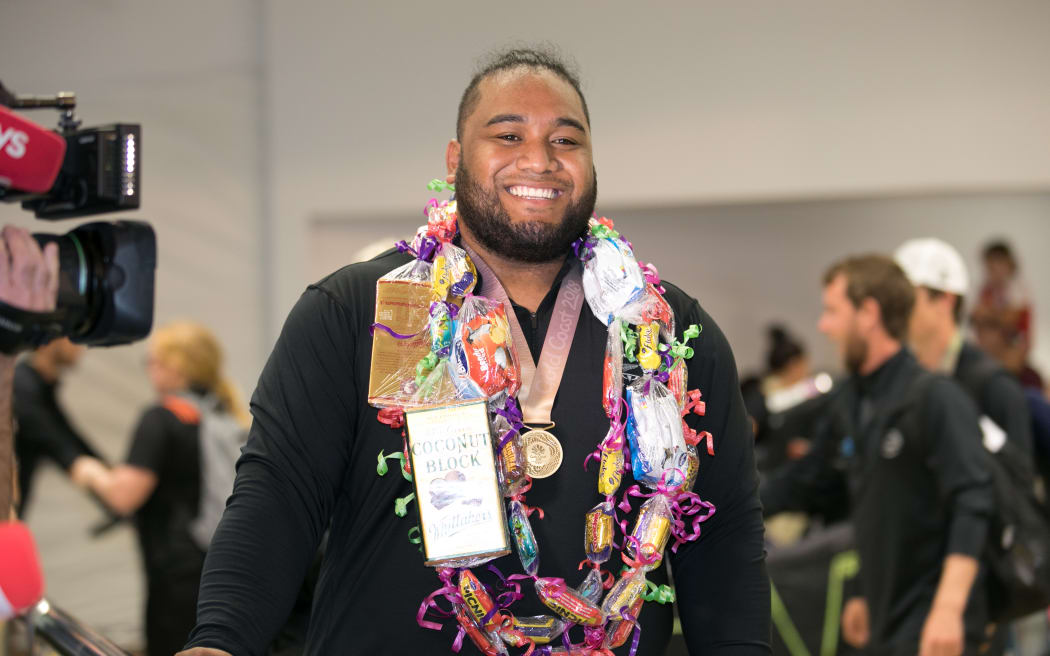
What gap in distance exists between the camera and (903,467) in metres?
3.48

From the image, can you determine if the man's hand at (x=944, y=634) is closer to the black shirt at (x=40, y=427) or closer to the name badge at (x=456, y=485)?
the name badge at (x=456, y=485)

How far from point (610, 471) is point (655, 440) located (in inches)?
3.9

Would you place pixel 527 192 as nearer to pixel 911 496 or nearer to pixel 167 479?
pixel 911 496

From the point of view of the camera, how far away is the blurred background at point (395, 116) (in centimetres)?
595

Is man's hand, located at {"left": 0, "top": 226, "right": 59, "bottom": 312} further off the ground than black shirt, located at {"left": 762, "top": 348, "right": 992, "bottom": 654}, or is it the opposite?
man's hand, located at {"left": 0, "top": 226, "right": 59, "bottom": 312}

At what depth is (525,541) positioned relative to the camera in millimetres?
1856

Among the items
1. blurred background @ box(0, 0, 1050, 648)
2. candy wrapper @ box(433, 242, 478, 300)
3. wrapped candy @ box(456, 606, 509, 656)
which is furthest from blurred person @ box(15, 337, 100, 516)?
wrapped candy @ box(456, 606, 509, 656)

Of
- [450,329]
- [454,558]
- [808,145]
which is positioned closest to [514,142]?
[450,329]

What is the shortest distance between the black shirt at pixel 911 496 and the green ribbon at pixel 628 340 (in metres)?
1.69

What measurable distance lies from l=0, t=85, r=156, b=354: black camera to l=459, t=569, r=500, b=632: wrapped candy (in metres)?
0.65

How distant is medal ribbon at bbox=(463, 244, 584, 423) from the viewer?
77.0 inches

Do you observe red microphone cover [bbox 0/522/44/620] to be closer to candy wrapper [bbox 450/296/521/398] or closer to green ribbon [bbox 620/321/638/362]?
candy wrapper [bbox 450/296/521/398]

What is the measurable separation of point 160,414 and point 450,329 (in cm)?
255

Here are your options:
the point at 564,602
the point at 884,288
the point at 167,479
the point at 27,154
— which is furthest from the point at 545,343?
the point at 167,479
